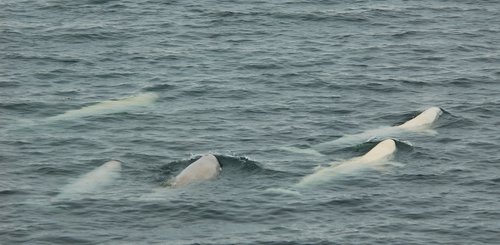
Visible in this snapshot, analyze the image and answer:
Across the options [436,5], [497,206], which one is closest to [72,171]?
[497,206]

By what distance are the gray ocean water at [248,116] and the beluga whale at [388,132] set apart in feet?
1.48

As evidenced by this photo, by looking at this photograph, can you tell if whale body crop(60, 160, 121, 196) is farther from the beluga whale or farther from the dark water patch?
the dark water patch

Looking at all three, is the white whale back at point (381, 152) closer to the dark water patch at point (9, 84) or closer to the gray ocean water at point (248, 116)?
the gray ocean water at point (248, 116)

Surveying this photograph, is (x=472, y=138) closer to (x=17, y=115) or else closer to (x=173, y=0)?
(x=17, y=115)

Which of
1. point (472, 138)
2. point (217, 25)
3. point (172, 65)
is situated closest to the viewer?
point (472, 138)

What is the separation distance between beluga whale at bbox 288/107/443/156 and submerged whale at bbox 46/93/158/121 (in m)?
8.51

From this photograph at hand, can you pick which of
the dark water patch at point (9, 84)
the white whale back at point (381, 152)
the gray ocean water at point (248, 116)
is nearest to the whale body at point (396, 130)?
the gray ocean water at point (248, 116)

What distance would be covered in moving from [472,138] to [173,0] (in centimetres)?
2697

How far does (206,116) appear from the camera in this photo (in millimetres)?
48344

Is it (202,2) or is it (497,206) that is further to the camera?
(202,2)

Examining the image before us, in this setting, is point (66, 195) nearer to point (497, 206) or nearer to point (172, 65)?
point (497, 206)

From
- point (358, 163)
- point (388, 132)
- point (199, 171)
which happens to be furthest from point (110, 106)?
point (358, 163)

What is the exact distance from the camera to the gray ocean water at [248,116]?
36781mm

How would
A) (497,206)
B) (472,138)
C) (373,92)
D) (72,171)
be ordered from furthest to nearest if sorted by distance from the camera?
(373,92)
(472,138)
(72,171)
(497,206)
